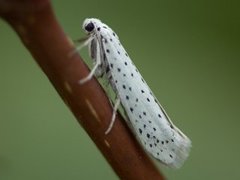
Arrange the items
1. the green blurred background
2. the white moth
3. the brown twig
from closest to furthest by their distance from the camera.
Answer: the brown twig
the white moth
the green blurred background

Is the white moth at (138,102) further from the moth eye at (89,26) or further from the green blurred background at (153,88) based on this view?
the green blurred background at (153,88)

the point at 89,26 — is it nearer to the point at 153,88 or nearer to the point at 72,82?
the point at 72,82

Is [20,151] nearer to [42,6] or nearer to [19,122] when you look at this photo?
[19,122]

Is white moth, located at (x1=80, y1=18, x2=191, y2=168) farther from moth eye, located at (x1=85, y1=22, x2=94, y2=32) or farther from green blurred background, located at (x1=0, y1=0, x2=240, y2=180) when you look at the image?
green blurred background, located at (x1=0, y1=0, x2=240, y2=180)

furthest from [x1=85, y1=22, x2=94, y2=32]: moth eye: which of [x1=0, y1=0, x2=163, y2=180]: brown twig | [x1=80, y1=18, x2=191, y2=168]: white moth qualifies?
[x1=0, y1=0, x2=163, y2=180]: brown twig

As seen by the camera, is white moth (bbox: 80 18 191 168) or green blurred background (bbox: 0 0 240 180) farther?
green blurred background (bbox: 0 0 240 180)

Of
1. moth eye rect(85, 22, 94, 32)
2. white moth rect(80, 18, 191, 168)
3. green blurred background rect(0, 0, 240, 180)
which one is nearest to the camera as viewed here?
white moth rect(80, 18, 191, 168)

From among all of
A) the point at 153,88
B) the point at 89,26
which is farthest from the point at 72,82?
the point at 153,88

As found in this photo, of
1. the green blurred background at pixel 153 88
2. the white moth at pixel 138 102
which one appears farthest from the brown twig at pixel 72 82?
the green blurred background at pixel 153 88
